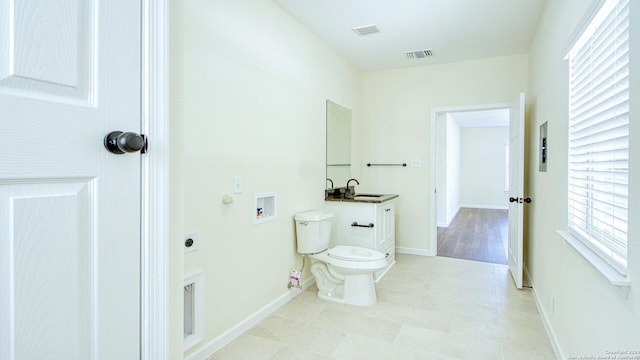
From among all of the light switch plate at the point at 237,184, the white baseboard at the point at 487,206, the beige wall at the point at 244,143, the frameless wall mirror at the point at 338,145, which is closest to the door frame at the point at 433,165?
the frameless wall mirror at the point at 338,145

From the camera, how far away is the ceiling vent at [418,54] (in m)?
4.02

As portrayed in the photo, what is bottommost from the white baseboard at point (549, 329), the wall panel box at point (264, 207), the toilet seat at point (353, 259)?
the white baseboard at point (549, 329)

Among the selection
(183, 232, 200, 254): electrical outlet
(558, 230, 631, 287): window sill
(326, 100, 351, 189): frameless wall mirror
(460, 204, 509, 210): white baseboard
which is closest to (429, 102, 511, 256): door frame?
(326, 100, 351, 189): frameless wall mirror

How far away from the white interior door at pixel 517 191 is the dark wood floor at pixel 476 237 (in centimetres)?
67

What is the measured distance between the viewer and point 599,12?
59.6 inches

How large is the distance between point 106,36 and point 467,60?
14.1ft

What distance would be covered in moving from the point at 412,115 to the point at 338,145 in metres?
1.21

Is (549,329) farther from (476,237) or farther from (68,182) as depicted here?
(476,237)

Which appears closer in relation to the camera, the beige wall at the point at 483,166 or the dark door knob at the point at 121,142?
the dark door knob at the point at 121,142

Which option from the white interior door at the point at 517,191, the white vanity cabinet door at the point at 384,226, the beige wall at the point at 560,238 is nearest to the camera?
the beige wall at the point at 560,238

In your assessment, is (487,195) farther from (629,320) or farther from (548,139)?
(629,320)

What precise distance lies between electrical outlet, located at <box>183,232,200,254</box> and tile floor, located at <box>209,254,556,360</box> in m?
0.69

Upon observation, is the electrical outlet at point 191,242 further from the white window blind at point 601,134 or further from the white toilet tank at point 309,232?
the white window blind at point 601,134

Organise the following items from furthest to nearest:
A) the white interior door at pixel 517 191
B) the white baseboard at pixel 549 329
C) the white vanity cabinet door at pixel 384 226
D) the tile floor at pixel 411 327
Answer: the white vanity cabinet door at pixel 384 226
the white interior door at pixel 517 191
the tile floor at pixel 411 327
the white baseboard at pixel 549 329
